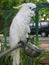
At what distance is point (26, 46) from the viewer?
375 centimetres

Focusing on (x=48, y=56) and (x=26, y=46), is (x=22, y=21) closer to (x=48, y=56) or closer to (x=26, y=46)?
(x=26, y=46)

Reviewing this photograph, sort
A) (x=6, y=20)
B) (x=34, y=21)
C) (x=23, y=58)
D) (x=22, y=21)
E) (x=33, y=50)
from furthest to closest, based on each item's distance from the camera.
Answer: (x=6, y=20)
(x=34, y=21)
(x=23, y=58)
(x=22, y=21)
(x=33, y=50)

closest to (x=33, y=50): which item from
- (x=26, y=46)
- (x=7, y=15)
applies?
(x=26, y=46)

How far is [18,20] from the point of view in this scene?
14.9 ft

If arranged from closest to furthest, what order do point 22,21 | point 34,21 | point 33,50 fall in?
point 33,50 → point 22,21 → point 34,21

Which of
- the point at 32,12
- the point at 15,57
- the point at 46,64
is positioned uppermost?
the point at 32,12

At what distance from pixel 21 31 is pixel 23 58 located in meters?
1.33

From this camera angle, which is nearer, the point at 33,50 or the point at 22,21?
the point at 33,50

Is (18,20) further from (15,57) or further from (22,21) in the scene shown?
(15,57)

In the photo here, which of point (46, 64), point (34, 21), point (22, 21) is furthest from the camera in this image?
point (34, 21)

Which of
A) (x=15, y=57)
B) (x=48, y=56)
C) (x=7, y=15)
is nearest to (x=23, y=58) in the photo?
(x=48, y=56)

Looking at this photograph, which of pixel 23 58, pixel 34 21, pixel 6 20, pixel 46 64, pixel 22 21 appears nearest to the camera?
pixel 22 21

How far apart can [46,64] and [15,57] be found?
5.77ft

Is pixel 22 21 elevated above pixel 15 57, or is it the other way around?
pixel 22 21
